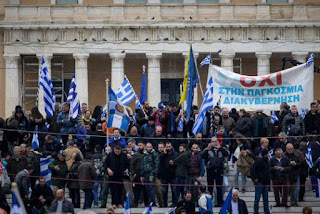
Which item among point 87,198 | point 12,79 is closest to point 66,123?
point 87,198

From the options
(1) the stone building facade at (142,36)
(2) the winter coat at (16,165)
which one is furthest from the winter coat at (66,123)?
(1) the stone building facade at (142,36)

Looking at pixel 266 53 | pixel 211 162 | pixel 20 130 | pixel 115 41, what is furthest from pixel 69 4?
pixel 211 162

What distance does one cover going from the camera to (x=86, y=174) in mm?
48156

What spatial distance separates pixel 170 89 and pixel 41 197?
26753mm

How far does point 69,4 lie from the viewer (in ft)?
239

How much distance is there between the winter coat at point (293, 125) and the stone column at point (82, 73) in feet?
69.6

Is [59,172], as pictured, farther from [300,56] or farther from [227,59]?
[300,56]

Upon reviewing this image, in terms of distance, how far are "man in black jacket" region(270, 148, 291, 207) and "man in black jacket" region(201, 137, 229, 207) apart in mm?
1431

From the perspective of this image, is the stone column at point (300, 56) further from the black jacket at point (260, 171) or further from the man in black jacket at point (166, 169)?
the black jacket at point (260, 171)

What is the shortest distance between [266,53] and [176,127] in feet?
67.9

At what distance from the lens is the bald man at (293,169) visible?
160ft

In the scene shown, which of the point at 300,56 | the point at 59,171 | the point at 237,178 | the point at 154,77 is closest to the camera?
the point at 59,171

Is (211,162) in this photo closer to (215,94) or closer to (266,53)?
(215,94)

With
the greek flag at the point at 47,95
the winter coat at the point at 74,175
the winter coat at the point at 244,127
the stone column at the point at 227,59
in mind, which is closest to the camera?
the winter coat at the point at 74,175
